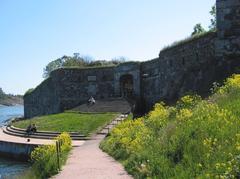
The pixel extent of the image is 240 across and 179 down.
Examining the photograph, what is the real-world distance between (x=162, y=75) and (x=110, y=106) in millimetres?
6356

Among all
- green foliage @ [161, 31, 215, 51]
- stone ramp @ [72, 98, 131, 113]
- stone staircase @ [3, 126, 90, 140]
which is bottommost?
stone staircase @ [3, 126, 90, 140]

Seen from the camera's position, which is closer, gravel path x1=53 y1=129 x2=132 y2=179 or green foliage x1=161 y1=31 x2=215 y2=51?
gravel path x1=53 y1=129 x2=132 y2=179

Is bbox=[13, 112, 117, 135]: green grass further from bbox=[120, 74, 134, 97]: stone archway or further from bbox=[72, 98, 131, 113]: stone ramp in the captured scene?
bbox=[120, 74, 134, 97]: stone archway

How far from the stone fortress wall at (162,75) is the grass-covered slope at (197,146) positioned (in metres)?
9.76

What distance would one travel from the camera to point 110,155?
17594 millimetres

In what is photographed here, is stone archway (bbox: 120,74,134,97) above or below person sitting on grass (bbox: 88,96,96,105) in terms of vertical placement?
above

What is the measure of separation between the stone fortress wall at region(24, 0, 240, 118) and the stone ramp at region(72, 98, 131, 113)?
1.53 m

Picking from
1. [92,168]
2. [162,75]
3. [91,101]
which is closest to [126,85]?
[91,101]

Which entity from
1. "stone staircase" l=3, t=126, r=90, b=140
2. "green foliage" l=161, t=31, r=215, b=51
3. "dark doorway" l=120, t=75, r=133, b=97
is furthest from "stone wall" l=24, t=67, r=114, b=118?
"green foliage" l=161, t=31, r=215, b=51

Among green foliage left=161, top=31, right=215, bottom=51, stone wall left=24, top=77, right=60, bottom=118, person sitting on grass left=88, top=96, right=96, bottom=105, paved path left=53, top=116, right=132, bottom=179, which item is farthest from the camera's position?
Result: stone wall left=24, top=77, right=60, bottom=118

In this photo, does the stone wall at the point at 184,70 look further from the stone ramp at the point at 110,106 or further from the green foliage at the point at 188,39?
the stone ramp at the point at 110,106

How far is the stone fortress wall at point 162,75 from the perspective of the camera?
24547 mm

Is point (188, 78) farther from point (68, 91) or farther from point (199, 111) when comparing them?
point (68, 91)

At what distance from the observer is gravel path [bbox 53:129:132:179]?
12766 mm
